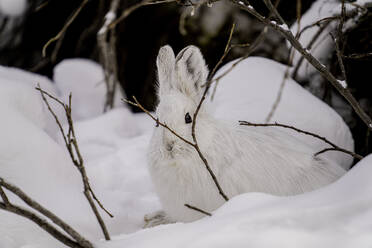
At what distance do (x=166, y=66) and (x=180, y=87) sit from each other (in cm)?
17

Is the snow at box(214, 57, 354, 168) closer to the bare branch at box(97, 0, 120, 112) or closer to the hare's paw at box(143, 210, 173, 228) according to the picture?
the hare's paw at box(143, 210, 173, 228)

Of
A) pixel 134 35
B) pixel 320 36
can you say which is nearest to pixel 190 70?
pixel 320 36

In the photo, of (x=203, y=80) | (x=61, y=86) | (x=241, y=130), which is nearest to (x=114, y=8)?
(x=61, y=86)

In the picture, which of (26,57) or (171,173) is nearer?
(171,173)

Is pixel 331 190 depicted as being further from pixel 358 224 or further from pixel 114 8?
pixel 114 8

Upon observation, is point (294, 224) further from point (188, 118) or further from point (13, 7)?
point (13, 7)

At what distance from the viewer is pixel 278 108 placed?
10.4ft

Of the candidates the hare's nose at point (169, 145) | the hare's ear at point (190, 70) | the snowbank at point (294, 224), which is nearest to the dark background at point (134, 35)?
the hare's ear at point (190, 70)

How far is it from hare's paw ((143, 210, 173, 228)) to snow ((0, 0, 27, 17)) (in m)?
2.74

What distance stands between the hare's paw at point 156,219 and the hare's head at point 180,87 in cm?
74

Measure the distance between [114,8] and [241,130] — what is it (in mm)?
1867

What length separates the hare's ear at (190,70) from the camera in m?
2.63

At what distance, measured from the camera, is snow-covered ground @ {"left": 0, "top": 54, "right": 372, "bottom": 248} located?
53.1 inches

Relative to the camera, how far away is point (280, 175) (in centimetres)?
258
